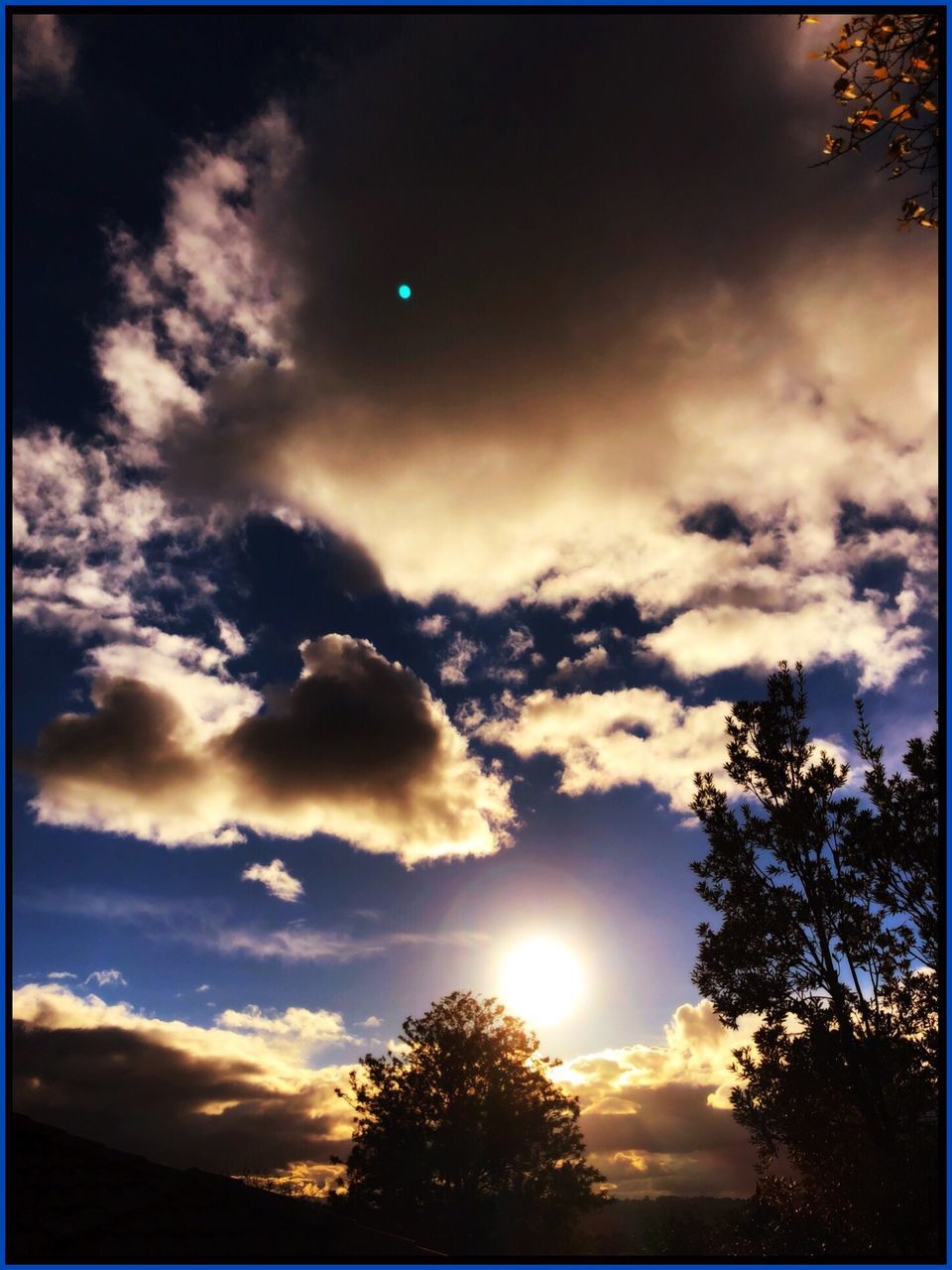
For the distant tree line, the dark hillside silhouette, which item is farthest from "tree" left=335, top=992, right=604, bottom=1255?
the dark hillside silhouette

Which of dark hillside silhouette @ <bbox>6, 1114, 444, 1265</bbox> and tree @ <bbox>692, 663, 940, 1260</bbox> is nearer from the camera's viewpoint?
dark hillside silhouette @ <bbox>6, 1114, 444, 1265</bbox>

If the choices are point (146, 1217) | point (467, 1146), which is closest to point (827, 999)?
point (146, 1217)

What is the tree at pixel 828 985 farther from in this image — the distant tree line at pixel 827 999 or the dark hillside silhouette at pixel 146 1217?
the dark hillside silhouette at pixel 146 1217

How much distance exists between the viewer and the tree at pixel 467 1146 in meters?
35.5

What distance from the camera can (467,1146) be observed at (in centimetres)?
3722

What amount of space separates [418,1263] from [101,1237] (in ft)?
10.4

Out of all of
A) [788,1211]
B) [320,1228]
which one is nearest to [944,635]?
[320,1228]

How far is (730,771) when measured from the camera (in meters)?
18.7

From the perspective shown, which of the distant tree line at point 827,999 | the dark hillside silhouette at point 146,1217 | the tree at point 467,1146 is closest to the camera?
the dark hillside silhouette at point 146,1217

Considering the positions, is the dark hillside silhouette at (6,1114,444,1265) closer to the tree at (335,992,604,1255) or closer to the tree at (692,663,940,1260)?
the tree at (692,663,940,1260)

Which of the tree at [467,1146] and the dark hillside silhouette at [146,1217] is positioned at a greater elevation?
the dark hillside silhouette at [146,1217]

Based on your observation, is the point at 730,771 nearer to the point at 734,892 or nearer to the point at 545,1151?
the point at 734,892

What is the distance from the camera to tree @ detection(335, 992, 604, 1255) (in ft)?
116

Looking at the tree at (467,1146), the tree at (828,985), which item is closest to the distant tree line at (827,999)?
the tree at (828,985)
